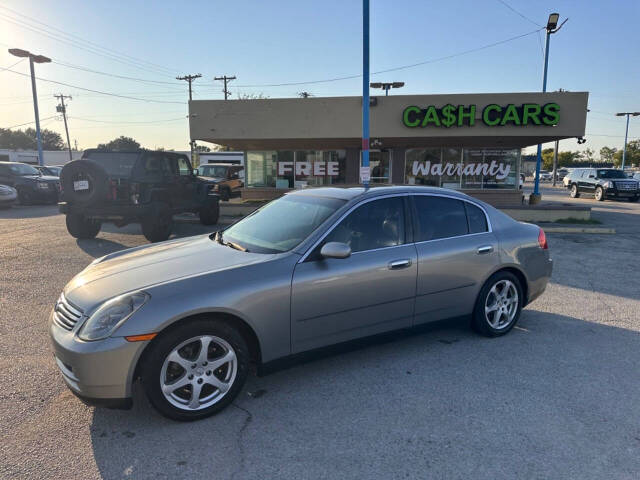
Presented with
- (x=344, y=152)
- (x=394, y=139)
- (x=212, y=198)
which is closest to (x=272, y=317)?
(x=212, y=198)

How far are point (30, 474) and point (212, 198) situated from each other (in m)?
9.90

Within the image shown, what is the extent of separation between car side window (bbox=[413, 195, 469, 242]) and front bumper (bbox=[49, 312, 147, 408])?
2.54 m

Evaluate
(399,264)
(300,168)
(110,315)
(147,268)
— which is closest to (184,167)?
(300,168)

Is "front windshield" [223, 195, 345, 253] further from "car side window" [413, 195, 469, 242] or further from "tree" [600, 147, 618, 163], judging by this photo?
"tree" [600, 147, 618, 163]

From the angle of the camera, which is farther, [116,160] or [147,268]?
[116,160]

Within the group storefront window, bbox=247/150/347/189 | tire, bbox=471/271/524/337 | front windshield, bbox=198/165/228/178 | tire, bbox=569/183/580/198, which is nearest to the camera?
tire, bbox=471/271/524/337

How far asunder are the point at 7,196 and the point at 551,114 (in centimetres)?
2009

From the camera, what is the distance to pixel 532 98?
13.0m

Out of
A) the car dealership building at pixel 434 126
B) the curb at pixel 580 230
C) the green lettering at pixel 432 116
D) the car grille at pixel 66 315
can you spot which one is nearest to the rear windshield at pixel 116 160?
the car dealership building at pixel 434 126

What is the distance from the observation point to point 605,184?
944 inches

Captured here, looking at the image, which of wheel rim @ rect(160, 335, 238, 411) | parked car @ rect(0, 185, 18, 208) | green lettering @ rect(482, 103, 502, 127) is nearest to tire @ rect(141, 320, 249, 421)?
wheel rim @ rect(160, 335, 238, 411)

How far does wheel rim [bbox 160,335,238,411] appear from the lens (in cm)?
277

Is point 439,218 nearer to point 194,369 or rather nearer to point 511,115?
point 194,369

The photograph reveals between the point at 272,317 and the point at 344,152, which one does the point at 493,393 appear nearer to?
the point at 272,317
